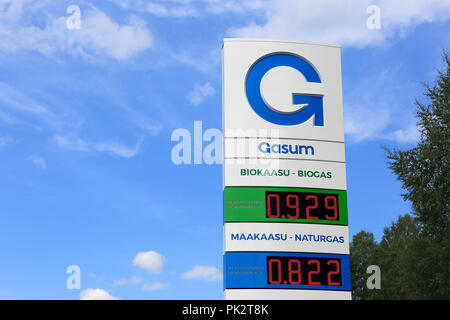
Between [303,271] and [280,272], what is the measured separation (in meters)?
0.75

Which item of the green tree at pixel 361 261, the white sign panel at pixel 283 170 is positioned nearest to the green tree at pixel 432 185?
the white sign panel at pixel 283 170

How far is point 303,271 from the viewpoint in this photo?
18.7 meters

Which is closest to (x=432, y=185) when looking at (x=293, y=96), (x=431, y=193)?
(x=431, y=193)

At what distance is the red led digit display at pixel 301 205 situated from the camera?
19188 mm

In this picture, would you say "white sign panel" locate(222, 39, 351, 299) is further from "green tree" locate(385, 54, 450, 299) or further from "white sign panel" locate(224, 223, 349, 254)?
"green tree" locate(385, 54, 450, 299)

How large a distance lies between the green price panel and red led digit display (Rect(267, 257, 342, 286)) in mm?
1306

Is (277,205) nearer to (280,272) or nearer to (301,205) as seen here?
(301,205)

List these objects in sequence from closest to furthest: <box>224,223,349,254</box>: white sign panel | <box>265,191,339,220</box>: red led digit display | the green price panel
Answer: <box>224,223,349,254</box>: white sign panel → the green price panel → <box>265,191,339,220</box>: red led digit display

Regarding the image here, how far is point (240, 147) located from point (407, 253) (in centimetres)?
1367

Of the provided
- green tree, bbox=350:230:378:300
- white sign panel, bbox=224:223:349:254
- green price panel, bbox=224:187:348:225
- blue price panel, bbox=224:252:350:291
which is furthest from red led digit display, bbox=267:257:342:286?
green tree, bbox=350:230:378:300

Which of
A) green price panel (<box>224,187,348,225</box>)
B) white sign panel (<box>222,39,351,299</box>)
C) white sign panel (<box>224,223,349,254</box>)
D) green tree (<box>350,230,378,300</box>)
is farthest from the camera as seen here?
green tree (<box>350,230,378,300</box>)

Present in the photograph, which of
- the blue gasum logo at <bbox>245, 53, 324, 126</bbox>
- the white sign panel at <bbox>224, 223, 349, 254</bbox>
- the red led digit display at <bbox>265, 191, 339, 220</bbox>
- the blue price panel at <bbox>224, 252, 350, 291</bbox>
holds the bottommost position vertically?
the blue price panel at <bbox>224, 252, 350, 291</bbox>

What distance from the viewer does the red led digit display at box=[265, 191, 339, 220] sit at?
63.0 ft
